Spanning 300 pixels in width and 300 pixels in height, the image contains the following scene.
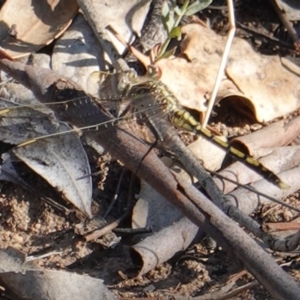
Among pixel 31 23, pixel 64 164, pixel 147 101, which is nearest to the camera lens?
pixel 64 164

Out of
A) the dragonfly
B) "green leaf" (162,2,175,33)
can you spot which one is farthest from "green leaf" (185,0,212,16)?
the dragonfly

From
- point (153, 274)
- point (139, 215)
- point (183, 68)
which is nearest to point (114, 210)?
point (139, 215)

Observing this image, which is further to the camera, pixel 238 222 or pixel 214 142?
pixel 214 142

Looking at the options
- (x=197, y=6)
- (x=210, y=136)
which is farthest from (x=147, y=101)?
(x=197, y=6)

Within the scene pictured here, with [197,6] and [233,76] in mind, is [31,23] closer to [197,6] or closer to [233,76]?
[197,6]

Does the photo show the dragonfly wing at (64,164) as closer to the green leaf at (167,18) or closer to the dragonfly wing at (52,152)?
the dragonfly wing at (52,152)

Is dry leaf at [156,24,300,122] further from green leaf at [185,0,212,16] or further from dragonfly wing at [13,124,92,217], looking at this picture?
dragonfly wing at [13,124,92,217]

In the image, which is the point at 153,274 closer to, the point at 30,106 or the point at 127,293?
the point at 127,293

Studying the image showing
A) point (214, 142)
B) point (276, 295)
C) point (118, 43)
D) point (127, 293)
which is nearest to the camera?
point (276, 295)
